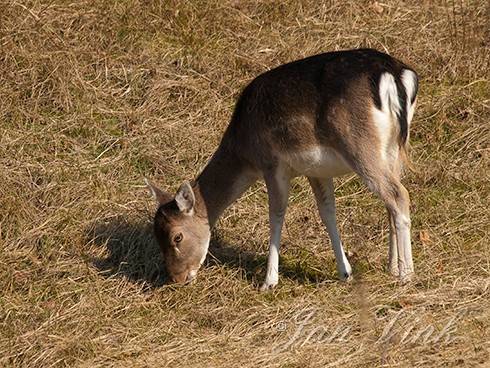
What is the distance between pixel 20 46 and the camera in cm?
1092

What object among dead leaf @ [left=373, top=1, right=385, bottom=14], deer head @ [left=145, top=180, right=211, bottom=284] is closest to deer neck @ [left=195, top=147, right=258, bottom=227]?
deer head @ [left=145, top=180, right=211, bottom=284]

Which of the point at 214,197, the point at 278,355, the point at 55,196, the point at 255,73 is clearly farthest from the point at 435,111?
the point at 278,355

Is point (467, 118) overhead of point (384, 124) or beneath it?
beneath

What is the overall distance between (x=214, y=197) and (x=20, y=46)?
317 cm

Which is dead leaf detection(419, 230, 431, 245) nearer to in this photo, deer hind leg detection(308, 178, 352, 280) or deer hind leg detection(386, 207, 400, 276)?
deer hind leg detection(386, 207, 400, 276)

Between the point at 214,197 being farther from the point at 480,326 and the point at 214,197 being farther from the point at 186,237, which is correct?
the point at 480,326

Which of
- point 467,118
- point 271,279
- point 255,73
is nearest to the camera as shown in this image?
point 271,279

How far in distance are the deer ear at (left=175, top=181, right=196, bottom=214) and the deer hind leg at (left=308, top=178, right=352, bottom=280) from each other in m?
0.86

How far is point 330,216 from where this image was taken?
852 cm

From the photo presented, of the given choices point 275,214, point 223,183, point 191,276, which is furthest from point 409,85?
point 191,276

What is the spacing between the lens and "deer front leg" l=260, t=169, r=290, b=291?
831 centimetres

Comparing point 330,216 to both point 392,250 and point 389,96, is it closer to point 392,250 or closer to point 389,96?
point 392,250

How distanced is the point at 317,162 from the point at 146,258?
5.15 ft

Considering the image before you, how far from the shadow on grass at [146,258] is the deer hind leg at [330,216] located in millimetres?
154
